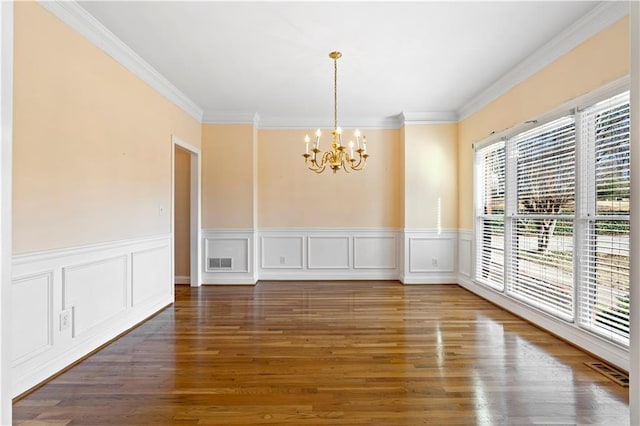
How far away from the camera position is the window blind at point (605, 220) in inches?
100.0

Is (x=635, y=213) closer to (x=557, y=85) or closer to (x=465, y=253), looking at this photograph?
(x=557, y=85)

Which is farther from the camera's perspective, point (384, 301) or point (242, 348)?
point (384, 301)

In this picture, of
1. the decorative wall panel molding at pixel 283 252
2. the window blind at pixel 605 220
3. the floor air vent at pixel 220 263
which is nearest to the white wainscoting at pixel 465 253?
the window blind at pixel 605 220

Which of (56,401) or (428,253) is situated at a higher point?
(428,253)

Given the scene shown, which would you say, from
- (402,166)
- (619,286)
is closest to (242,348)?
(619,286)

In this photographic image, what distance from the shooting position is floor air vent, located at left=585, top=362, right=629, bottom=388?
90.8 inches

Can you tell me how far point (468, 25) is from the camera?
287cm

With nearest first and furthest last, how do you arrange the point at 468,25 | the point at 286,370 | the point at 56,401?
1. the point at 56,401
2. the point at 286,370
3. the point at 468,25

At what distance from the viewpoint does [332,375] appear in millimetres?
2418

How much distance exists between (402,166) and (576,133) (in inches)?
110

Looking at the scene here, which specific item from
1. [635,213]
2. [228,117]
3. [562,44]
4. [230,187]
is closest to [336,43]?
[562,44]

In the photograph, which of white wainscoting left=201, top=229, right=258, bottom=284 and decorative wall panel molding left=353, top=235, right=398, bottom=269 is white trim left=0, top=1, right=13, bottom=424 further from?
decorative wall panel molding left=353, top=235, right=398, bottom=269

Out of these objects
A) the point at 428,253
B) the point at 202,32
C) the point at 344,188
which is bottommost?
the point at 428,253

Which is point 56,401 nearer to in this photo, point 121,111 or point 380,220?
point 121,111
